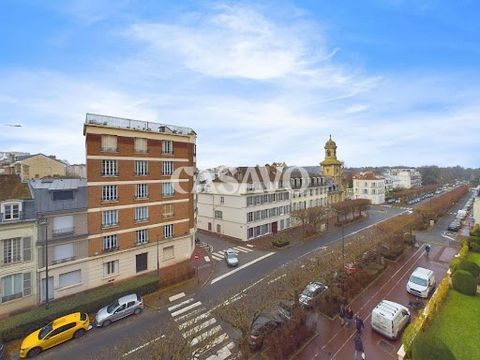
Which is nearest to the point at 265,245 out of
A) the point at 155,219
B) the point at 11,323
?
the point at 155,219

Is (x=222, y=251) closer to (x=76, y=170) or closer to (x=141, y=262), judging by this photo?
(x=141, y=262)

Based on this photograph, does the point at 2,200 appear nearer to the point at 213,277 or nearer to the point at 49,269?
the point at 49,269

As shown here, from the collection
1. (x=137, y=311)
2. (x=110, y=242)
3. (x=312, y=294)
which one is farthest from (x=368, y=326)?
(x=110, y=242)

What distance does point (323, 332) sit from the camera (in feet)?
66.3

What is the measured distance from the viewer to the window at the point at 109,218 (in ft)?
92.1

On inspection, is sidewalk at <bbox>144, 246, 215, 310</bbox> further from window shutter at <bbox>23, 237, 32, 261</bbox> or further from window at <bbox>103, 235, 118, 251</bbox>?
window shutter at <bbox>23, 237, 32, 261</bbox>

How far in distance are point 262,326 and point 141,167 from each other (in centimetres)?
2078

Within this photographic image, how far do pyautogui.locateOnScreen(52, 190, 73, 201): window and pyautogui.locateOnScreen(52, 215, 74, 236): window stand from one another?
175 cm

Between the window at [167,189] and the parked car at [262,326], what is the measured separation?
18.8 metres

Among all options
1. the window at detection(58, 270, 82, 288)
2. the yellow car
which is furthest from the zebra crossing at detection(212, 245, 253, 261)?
the yellow car

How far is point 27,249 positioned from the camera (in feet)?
76.7

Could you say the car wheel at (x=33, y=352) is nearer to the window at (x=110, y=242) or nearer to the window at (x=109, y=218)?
the window at (x=110, y=242)

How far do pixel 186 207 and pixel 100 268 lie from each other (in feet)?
38.2

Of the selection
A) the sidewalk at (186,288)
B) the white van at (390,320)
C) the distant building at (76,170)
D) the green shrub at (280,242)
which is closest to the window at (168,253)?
the sidewalk at (186,288)
